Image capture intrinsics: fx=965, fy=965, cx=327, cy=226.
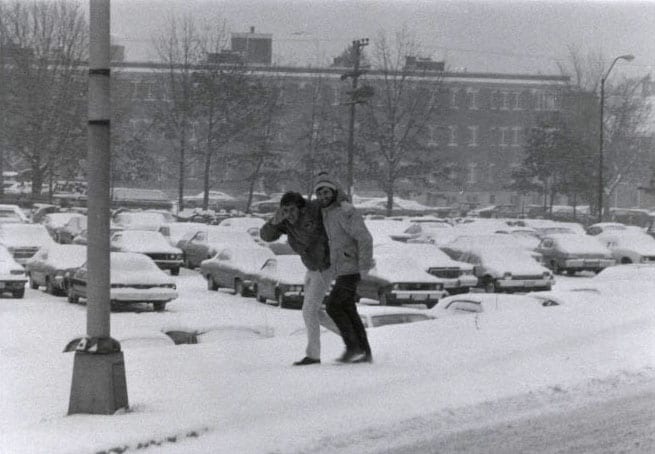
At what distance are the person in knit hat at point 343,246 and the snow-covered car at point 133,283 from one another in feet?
47.5

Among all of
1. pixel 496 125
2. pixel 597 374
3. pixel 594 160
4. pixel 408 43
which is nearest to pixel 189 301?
pixel 597 374

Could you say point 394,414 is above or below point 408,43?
below

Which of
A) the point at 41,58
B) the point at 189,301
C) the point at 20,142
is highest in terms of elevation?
the point at 41,58

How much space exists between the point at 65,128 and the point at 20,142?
2.92 metres

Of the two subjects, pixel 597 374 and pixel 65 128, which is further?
pixel 65 128

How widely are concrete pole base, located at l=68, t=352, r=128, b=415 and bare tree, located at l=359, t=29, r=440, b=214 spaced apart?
154ft

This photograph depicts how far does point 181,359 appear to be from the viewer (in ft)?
30.6

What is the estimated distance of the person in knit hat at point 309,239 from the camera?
840cm

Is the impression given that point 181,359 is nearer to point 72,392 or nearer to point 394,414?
point 72,392

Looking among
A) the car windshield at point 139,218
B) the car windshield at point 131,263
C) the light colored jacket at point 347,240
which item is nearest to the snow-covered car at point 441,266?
the car windshield at point 131,263

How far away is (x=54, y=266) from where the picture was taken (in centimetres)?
2573

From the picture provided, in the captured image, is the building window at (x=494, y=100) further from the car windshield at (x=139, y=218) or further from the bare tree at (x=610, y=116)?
the car windshield at (x=139, y=218)

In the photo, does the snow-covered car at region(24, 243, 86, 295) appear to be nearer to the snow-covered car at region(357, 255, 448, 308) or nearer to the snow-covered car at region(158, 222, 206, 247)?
the snow-covered car at region(357, 255, 448, 308)

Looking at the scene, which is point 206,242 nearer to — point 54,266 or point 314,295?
point 54,266
